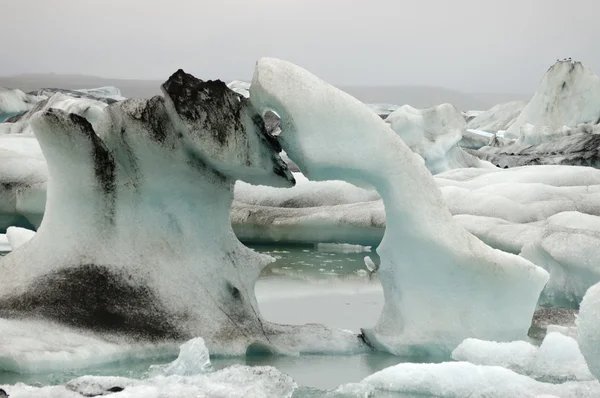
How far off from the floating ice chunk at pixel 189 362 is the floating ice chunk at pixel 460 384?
2.03ft

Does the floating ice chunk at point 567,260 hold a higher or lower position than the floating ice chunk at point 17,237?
higher

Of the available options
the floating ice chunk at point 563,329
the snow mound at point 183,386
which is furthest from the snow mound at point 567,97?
the snow mound at point 183,386

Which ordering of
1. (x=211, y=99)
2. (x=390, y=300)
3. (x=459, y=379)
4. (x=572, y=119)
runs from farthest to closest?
(x=572, y=119)
(x=390, y=300)
(x=211, y=99)
(x=459, y=379)

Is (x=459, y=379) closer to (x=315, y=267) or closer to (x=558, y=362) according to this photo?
(x=558, y=362)

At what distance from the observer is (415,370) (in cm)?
378

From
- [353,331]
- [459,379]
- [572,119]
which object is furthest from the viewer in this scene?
[572,119]

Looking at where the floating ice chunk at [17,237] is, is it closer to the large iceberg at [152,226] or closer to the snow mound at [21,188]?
the large iceberg at [152,226]

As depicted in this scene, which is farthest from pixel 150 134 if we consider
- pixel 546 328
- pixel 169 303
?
pixel 546 328

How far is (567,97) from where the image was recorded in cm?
2452

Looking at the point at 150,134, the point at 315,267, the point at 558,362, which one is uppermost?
the point at 150,134

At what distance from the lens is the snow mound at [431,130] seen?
1519cm

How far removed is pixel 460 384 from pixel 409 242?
1.11 m

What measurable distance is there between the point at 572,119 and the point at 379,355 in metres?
21.6

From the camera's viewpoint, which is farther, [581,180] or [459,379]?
[581,180]
